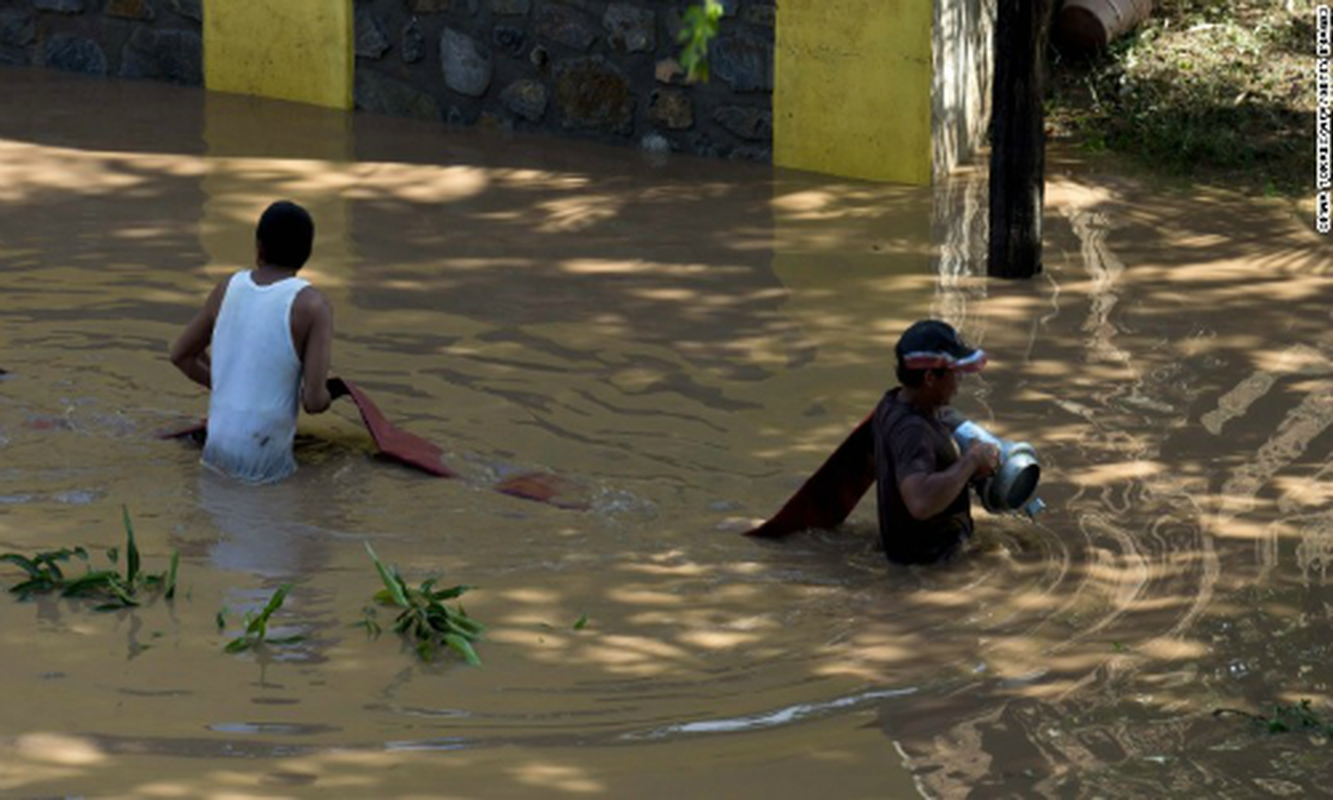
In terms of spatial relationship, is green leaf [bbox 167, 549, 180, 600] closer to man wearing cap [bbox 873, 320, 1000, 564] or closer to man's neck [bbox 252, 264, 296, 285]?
man's neck [bbox 252, 264, 296, 285]

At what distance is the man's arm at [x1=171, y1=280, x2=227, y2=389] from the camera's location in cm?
762

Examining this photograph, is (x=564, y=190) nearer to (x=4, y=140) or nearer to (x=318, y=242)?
(x=318, y=242)

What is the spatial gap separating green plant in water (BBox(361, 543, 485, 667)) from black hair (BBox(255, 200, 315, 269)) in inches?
60.2

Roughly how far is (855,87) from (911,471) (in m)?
5.37

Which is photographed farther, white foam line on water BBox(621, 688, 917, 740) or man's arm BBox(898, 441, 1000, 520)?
man's arm BBox(898, 441, 1000, 520)

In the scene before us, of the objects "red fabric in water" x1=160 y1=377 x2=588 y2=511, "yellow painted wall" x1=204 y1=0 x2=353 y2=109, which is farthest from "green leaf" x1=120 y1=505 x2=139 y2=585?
"yellow painted wall" x1=204 y1=0 x2=353 y2=109

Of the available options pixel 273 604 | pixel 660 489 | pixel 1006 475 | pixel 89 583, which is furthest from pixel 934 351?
pixel 89 583

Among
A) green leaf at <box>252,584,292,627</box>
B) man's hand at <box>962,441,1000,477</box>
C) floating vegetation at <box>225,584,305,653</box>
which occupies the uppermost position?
man's hand at <box>962,441,1000,477</box>

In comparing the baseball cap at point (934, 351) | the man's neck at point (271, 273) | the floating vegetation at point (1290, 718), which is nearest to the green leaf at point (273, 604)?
the man's neck at point (271, 273)

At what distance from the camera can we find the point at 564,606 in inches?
254

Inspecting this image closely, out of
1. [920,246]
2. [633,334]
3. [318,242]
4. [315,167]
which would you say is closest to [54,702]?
[633,334]

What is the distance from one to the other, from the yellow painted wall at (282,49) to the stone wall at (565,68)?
0.35ft

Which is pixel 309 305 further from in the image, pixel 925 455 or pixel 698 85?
pixel 698 85

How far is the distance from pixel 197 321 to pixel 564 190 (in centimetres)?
399
